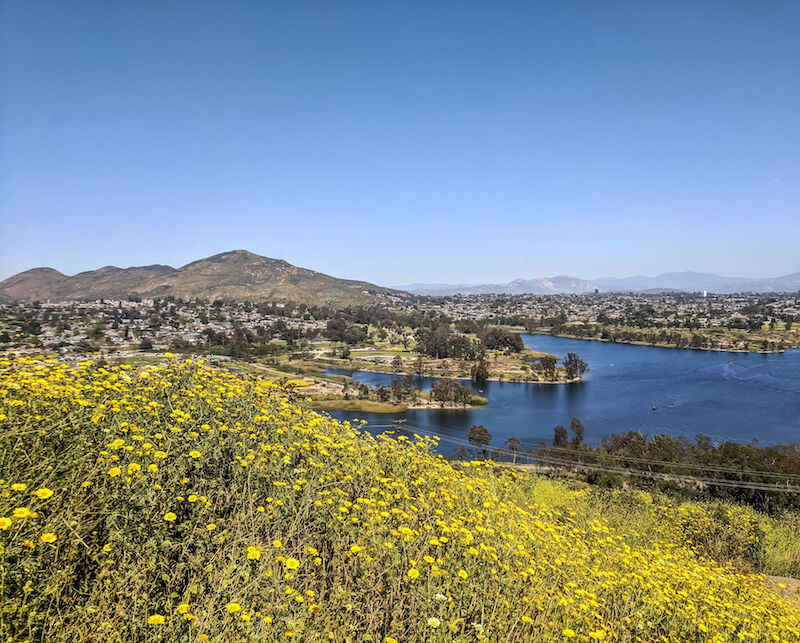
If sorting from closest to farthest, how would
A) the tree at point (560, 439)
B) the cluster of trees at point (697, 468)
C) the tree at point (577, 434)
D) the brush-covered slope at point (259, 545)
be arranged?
the brush-covered slope at point (259, 545) < the cluster of trees at point (697, 468) < the tree at point (577, 434) < the tree at point (560, 439)

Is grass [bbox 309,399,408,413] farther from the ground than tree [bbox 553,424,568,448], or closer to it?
closer to it

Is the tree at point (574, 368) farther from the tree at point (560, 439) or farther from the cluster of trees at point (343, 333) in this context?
the cluster of trees at point (343, 333)

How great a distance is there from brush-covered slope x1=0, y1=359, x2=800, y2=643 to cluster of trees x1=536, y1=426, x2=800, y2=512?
68.3ft

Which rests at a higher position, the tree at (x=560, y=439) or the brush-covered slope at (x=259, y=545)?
the brush-covered slope at (x=259, y=545)

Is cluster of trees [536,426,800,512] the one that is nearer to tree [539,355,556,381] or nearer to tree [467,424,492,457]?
tree [467,424,492,457]

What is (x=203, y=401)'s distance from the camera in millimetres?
3615

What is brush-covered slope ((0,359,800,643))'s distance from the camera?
72.1 inches

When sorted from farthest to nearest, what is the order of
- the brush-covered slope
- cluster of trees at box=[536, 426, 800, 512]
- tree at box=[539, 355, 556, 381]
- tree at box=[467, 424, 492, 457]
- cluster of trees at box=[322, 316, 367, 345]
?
cluster of trees at box=[322, 316, 367, 345], tree at box=[539, 355, 556, 381], tree at box=[467, 424, 492, 457], cluster of trees at box=[536, 426, 800, 512], the brush-covered slope

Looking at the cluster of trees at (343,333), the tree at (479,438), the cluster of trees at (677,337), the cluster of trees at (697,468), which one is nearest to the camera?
the cluster of trees at (697,468)

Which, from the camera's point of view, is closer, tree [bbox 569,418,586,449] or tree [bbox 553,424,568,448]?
tree [bbox 569,418,586,449]

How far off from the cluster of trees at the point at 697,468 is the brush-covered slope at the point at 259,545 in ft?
68.3

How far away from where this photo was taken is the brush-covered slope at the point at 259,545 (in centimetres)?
183

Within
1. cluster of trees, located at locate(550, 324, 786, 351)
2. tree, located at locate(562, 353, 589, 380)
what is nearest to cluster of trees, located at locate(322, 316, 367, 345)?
tree, located at locate(562, 353, 589, 380)

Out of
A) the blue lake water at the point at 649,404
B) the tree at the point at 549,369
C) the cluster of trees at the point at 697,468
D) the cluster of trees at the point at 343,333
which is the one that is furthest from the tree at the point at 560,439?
the cluster of trees at the point at 343,333
